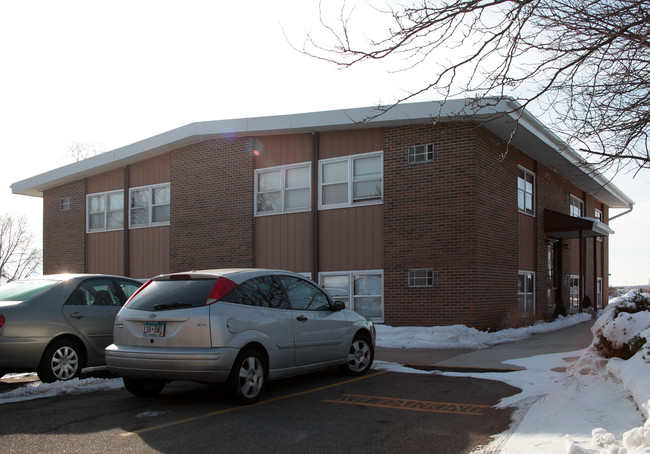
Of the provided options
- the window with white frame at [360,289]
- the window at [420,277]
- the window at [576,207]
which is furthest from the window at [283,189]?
the window at [576,207]

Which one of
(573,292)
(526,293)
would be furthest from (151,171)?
(573,292)

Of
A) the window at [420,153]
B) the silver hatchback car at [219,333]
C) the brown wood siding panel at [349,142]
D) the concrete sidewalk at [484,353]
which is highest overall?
the brown wood siding panel at [349,142]

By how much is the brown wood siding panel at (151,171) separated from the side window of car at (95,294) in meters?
10.4

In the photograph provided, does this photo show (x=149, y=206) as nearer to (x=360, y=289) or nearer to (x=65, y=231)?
(x=65, y=231)

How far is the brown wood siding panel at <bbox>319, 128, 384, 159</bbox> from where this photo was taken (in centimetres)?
1566

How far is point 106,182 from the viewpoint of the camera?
2150cm

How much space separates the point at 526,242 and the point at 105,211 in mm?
14121

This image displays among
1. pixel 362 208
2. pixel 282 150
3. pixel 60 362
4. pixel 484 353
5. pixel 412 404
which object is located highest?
pixel 282 150

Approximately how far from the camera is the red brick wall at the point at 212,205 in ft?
58.2

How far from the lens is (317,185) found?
1650 centimetres

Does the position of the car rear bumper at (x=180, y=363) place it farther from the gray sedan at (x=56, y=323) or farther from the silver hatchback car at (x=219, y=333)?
the gray sedan at (x=56, y=323)

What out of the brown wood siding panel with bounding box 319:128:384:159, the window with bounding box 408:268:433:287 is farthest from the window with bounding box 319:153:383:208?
the window with bounding box 408:268:433:287

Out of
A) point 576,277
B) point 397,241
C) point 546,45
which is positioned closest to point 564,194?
point 576,277

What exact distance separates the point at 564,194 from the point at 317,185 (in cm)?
1044
